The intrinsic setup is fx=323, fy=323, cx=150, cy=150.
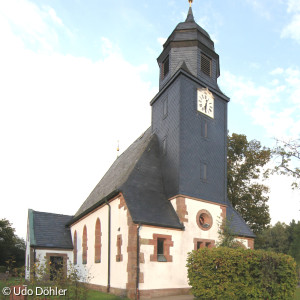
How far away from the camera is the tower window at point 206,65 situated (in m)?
21.7

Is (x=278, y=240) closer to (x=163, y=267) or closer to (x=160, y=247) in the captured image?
(x=160, y=247)

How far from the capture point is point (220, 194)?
2003cm

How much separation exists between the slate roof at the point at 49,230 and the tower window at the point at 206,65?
17.1m

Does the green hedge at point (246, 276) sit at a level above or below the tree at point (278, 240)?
above

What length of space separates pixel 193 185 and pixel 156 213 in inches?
121

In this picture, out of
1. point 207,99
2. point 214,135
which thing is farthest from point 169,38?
point 214,135

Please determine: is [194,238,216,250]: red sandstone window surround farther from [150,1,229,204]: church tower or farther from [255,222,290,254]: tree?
[255,222,290,254]: tree

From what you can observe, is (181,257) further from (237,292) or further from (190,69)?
(190,69)

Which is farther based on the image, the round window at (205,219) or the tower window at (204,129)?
the tower window at (204,129)

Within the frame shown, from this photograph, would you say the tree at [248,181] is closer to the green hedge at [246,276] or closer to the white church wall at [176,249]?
the white church wall at [176,249]

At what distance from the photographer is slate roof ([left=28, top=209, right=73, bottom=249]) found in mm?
25422

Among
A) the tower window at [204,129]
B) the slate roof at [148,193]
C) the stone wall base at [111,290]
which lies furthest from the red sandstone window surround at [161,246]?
the tower window at [204,129]

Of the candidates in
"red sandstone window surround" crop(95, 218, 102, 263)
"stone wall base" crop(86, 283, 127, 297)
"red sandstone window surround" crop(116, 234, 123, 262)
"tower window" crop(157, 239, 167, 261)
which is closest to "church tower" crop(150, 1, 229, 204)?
"tower window" crop(157, 239, 167, 261)

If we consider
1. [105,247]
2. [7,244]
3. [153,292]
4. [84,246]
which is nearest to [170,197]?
[105,247]
